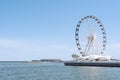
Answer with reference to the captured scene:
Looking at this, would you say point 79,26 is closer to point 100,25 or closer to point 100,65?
point 100,25

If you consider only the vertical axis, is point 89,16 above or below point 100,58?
above

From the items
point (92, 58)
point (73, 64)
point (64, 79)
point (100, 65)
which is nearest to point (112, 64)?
point (100, 65)

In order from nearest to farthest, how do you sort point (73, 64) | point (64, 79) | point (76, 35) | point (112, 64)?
point (64, 79) < point (112, 64) < point (76, 35) < point (73, 64)

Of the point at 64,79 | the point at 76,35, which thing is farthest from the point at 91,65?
the point at 64,79

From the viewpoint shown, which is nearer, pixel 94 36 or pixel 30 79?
pixel 30 79

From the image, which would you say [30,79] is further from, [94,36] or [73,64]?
[73,64]

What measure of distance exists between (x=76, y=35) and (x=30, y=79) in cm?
6456

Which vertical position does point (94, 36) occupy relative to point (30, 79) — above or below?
above

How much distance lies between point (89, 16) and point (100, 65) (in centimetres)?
1839

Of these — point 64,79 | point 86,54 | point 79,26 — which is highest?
point 79,26

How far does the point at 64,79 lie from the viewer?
54094 millimetres

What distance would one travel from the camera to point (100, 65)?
115m

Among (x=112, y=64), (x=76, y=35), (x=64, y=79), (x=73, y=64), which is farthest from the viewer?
(x=73, y=64)

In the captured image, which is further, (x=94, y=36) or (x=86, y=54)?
(x=86, y=54)
